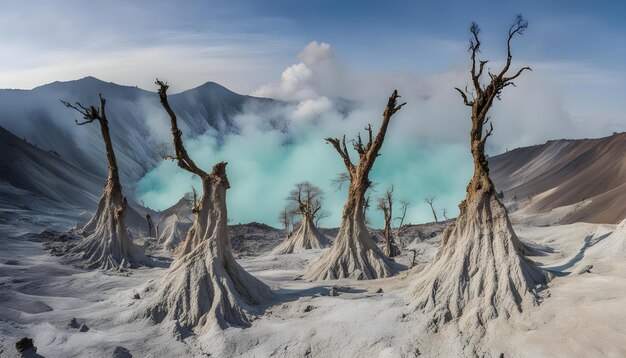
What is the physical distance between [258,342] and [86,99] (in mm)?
99614

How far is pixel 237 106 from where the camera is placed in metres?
133

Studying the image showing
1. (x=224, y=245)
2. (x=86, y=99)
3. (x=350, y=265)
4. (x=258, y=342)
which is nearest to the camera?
(x=258, y=342)

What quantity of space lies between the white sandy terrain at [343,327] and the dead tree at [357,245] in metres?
2.67

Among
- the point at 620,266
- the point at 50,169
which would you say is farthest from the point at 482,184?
the point at 50,169

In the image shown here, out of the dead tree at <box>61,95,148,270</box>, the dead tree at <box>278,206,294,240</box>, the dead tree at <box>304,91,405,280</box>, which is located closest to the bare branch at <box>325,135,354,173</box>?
the dead tree at <box>304,91,405,280</box>

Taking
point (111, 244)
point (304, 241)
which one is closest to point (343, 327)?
point (111, 244)

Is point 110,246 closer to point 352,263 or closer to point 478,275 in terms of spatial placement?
point 352,263

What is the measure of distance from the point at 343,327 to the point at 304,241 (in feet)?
74.0

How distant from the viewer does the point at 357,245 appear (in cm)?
1931

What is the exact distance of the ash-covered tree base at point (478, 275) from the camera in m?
10.9

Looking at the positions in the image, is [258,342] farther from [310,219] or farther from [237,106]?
[237,106]

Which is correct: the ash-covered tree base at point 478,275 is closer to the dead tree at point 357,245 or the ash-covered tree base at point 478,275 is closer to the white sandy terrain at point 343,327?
the white sandy terrain at point 343,327

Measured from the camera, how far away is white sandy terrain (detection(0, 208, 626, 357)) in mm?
9648

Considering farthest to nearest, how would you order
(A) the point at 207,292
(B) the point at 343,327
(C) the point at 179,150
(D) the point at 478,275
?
(C) the point at 179,150, (A) the point at 207,292, (D) the point at 478,275, (B) the point at 343,327
